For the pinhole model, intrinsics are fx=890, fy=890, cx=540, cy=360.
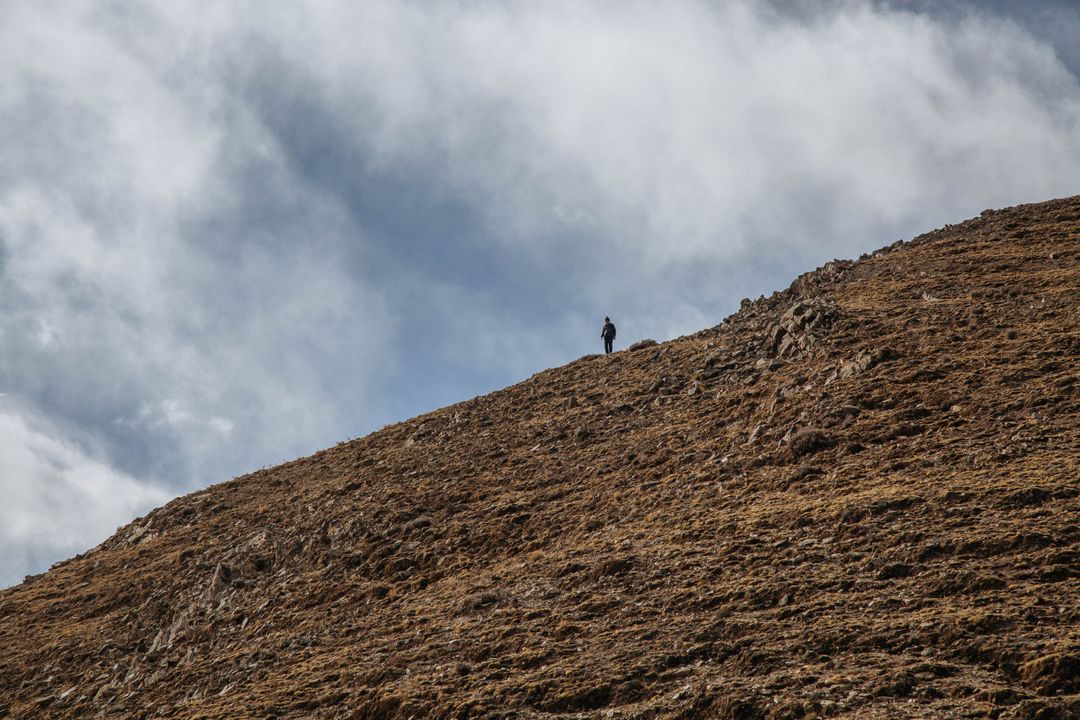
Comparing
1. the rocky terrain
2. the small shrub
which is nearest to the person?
the rocky terrain

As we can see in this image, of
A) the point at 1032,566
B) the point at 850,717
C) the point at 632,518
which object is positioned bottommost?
the point at 850,717

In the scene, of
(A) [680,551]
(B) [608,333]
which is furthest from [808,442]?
(B) [608,333]

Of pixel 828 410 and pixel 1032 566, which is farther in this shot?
pixel 828 410

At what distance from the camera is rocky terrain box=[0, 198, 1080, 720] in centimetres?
1223

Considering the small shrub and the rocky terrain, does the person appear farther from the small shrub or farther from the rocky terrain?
the small shrub

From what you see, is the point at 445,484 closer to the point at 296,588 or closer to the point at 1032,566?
the point at 296,588

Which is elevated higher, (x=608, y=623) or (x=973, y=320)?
(x=973, y=320)

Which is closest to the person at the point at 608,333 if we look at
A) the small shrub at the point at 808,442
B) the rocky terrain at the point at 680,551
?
the rocky terrain at the point at 680,551

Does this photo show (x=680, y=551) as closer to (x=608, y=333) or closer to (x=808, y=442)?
(x=808, y=442)

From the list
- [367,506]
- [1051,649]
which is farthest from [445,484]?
[1051,649]

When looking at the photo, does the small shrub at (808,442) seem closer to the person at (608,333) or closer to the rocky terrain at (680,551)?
the rocky terrain at (680,551)

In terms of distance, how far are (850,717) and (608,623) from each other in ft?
16.8

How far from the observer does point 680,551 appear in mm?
16656

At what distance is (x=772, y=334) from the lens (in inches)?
1078
